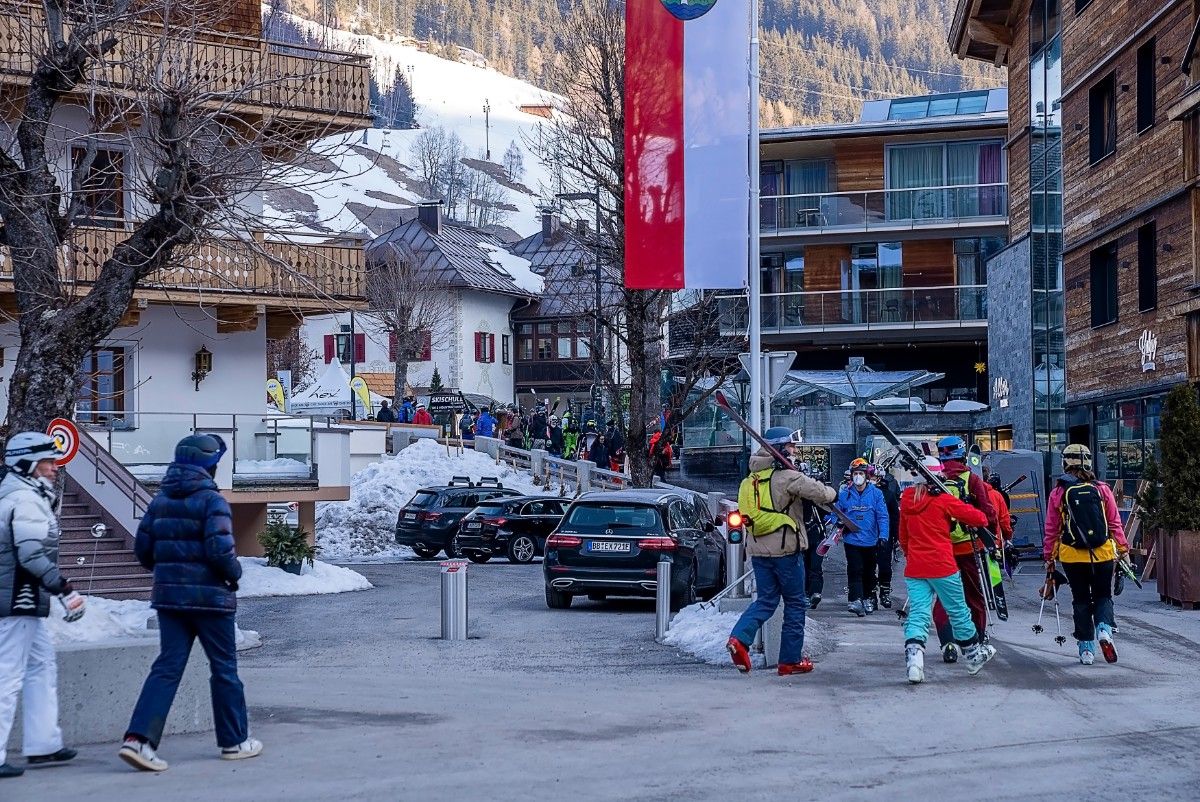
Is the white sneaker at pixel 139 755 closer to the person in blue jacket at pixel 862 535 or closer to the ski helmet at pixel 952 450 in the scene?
the ski helmet at pixel 952 450

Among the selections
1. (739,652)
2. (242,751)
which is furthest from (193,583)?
(739,652)

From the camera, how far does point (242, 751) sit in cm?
895

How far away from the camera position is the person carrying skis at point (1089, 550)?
1290 cm

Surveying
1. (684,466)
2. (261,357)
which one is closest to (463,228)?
(684,466)

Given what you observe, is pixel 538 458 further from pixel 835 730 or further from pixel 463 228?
pixel 463 228

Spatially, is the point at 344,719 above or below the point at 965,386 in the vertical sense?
below

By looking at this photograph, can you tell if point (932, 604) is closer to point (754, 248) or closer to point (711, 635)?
point (711, 635)

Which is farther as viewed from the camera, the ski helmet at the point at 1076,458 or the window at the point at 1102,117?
the window at the point at 1102,117

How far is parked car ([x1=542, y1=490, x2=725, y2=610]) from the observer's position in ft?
63.0

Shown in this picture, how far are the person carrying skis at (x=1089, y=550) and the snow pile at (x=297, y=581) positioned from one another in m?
13.7

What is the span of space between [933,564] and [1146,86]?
17368mm

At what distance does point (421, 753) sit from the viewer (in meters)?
9.08

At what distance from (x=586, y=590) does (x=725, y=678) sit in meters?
7.13

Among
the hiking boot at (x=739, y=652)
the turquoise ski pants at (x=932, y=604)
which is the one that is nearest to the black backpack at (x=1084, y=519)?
the turquoise ski pants at (x=932, y=604)
